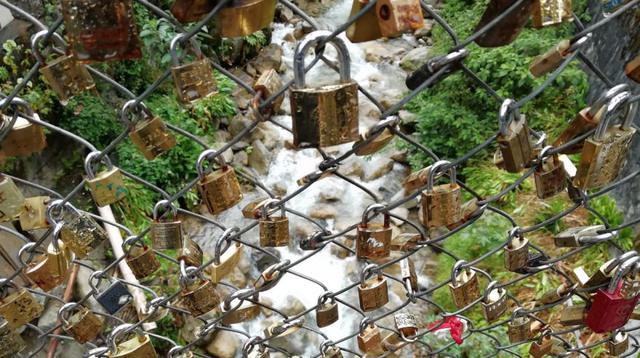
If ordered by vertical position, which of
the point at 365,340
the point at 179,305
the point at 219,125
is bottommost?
the point at 219,125

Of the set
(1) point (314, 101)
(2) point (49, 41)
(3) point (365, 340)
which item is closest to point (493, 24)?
(1) point (314, 101)

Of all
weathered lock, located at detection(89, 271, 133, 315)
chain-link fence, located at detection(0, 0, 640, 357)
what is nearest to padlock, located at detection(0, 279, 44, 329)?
chain-link fence, located at detection(0, 0, 640, 357)

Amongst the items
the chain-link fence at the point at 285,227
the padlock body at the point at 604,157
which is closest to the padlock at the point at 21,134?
the chain-link fence at the point at 285,227

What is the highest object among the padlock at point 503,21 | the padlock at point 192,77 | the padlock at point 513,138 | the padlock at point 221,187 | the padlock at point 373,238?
the padlock at point 503,21

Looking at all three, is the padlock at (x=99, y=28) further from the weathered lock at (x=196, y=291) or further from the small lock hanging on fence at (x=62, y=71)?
the weathered lock at (x=196, y=291)

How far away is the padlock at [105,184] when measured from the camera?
753mm

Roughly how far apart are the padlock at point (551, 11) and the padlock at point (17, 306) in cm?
94

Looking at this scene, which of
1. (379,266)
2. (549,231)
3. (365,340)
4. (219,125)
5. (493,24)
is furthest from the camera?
(219,125)

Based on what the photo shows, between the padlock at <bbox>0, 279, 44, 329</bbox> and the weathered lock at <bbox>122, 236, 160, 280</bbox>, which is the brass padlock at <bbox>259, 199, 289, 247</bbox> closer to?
the weathered lock at <bbox>122, 236, 160, 280</bbox>

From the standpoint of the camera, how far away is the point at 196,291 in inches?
38.4

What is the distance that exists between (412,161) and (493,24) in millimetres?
3437

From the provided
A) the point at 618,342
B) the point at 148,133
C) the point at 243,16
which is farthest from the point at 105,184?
the point at 618,342

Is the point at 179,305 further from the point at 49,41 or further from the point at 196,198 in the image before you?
the point at 196,198

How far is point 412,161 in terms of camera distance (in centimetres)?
398
